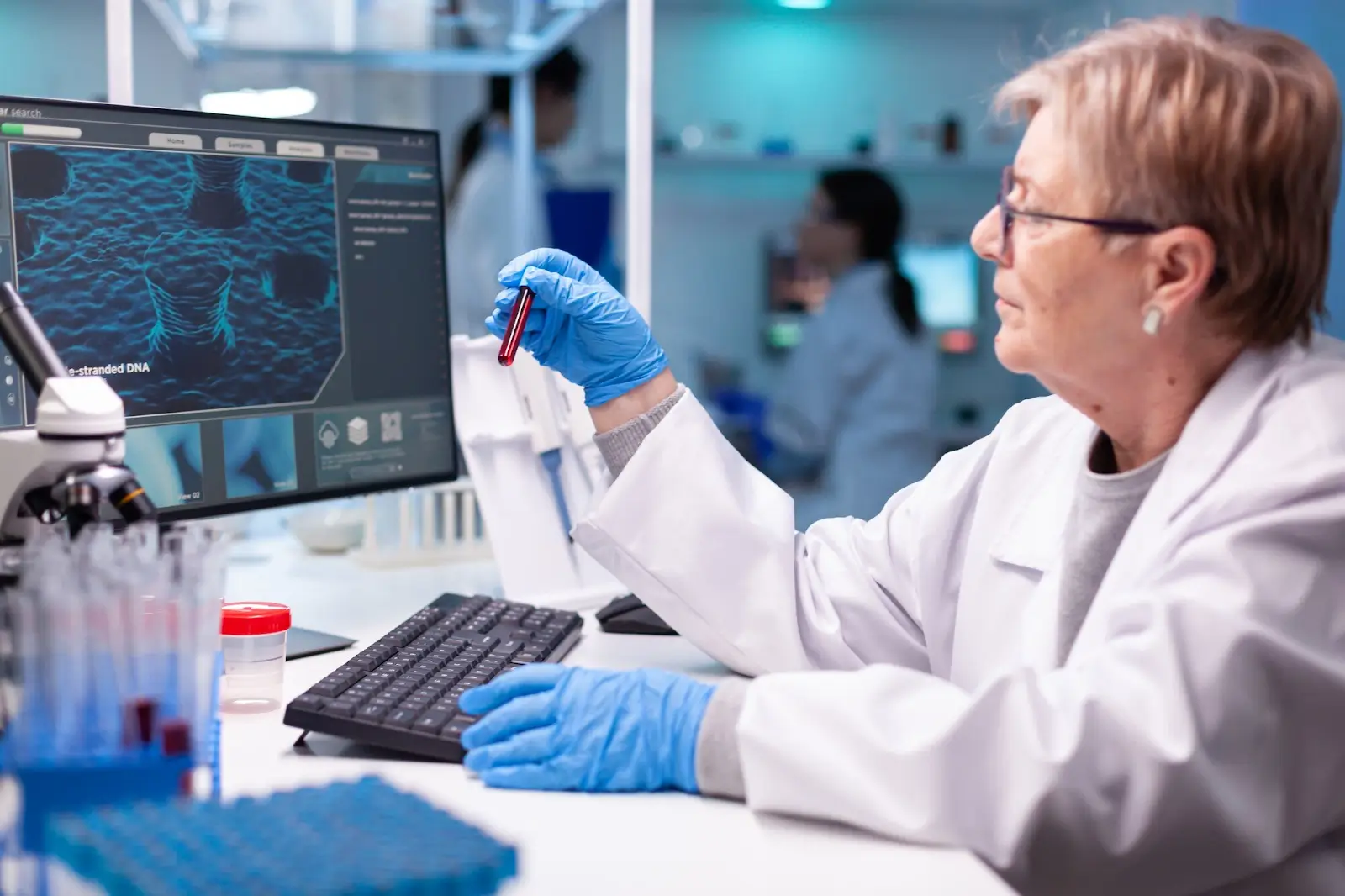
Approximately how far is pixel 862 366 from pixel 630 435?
3014mm

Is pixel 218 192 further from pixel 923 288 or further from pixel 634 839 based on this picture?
pixel 923 288

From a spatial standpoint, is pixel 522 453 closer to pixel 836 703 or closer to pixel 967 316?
pixel 836 703

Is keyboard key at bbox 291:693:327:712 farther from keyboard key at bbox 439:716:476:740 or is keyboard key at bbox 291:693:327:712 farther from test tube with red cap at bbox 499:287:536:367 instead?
test tube with red cap at bbox 499:287:536:367

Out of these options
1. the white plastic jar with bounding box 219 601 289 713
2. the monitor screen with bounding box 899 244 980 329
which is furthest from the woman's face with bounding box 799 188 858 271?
the white plastic jar with bounding box 219 601 289 713

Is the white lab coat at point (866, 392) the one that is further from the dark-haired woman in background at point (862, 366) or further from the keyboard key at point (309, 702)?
the keyboard key at point (309, 702)

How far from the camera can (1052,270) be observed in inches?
39.9

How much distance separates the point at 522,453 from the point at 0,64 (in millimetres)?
3493

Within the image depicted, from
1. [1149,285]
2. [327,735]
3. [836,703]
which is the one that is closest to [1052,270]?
[1149,285]

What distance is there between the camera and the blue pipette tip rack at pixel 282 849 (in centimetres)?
57

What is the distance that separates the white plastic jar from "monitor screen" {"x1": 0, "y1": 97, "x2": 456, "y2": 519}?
0.19m

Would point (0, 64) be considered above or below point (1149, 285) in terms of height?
above

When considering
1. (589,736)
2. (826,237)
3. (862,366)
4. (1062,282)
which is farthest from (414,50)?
(826,237)

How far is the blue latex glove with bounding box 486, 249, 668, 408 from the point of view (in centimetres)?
128

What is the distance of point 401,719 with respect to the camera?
913mm
